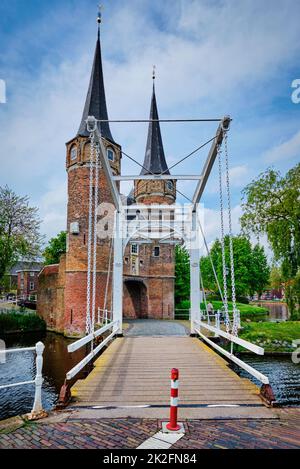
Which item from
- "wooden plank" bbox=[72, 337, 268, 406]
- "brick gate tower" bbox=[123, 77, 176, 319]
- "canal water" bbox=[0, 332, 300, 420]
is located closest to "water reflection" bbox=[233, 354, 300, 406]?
"canal water" bbox=[0, 332, 300, 420]

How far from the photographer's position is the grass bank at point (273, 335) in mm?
14394

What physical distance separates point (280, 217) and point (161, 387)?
1545 cm

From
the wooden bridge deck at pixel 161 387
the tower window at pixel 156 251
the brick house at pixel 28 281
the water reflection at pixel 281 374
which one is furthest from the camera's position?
the brick house at pixel 28 281

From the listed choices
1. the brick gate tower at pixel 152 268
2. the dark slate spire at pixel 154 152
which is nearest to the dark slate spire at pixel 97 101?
the dark slate spire at pixel 154 152

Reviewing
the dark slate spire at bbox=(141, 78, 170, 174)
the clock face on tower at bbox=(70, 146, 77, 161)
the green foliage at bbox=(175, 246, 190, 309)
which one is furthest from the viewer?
the green foliage at bbox=(175, 246, 190, 309)

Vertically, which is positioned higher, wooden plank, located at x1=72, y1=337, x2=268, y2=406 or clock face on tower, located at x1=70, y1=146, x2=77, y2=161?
clock face on tower, located at x1=70, y1=146, x2=77, y2=161

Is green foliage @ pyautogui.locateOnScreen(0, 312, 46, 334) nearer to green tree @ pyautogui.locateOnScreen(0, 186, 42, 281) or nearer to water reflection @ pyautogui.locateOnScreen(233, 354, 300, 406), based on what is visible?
green tree @ pyautogui.locateOnScreen(0, 186, 42, 281)

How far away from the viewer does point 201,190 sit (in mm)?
9375

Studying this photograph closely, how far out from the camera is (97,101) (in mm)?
21188

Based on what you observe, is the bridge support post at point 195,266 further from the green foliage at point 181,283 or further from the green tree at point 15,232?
the green foliage at point 181,283

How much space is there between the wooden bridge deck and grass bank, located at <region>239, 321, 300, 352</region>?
8.60 m

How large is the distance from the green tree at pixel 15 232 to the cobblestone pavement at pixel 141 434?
1985 centimetres

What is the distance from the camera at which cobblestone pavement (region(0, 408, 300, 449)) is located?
299 cm
